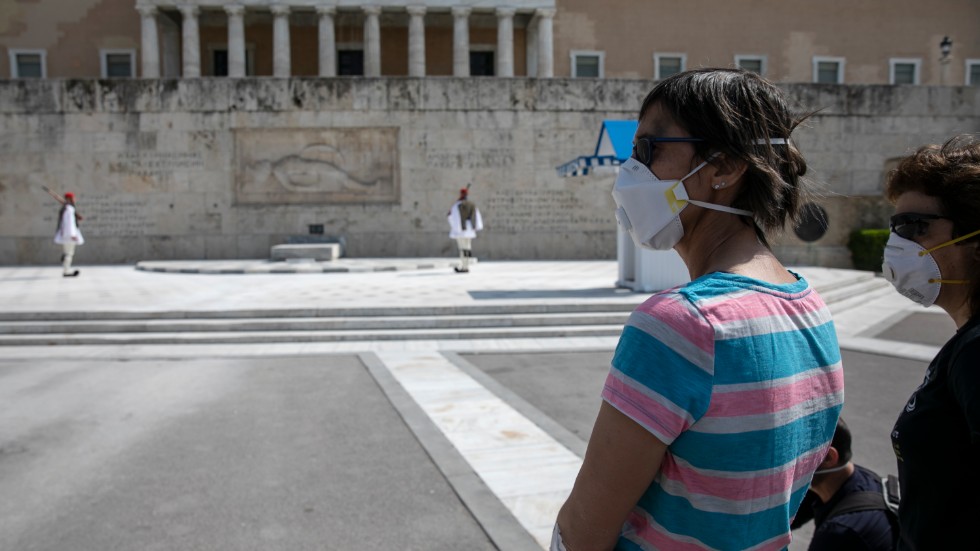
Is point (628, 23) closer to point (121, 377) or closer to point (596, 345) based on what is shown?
point (596, 345)

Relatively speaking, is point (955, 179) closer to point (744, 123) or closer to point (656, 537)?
point (744, 123)

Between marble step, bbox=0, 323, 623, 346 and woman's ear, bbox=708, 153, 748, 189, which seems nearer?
woman's ear, bbox=708, 153, 748, 189

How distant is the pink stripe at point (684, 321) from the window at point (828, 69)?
4238cm

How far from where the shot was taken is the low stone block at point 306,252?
2039 centimetres

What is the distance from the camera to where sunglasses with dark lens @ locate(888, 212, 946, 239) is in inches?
82.0

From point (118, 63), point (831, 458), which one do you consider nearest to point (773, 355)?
point (831, 458)

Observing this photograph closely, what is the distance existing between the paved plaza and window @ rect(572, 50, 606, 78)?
26676mm

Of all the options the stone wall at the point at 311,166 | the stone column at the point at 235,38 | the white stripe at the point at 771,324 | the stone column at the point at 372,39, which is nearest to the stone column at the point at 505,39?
the stone column at the point at 372,39

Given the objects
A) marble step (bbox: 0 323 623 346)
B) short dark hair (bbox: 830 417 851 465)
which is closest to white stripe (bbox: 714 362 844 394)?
short dark hair (bbox: 830 417 851 465)

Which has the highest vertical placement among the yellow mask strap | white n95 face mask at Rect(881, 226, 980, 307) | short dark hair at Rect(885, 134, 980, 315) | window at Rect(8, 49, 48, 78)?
window at Rect(8, 49, 48, 78)

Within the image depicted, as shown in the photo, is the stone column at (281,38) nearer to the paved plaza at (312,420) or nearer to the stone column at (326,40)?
the stone column at (326,40)

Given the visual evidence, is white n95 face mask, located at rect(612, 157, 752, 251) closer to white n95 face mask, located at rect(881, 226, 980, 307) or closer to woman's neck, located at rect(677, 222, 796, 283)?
woman's neck, located at rect(677, 222, 796, 283)

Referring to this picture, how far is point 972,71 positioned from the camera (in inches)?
1556

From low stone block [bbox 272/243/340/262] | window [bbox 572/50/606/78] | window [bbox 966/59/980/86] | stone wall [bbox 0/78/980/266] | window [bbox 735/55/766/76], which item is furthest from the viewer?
window [bbox 966/59/980/86]
